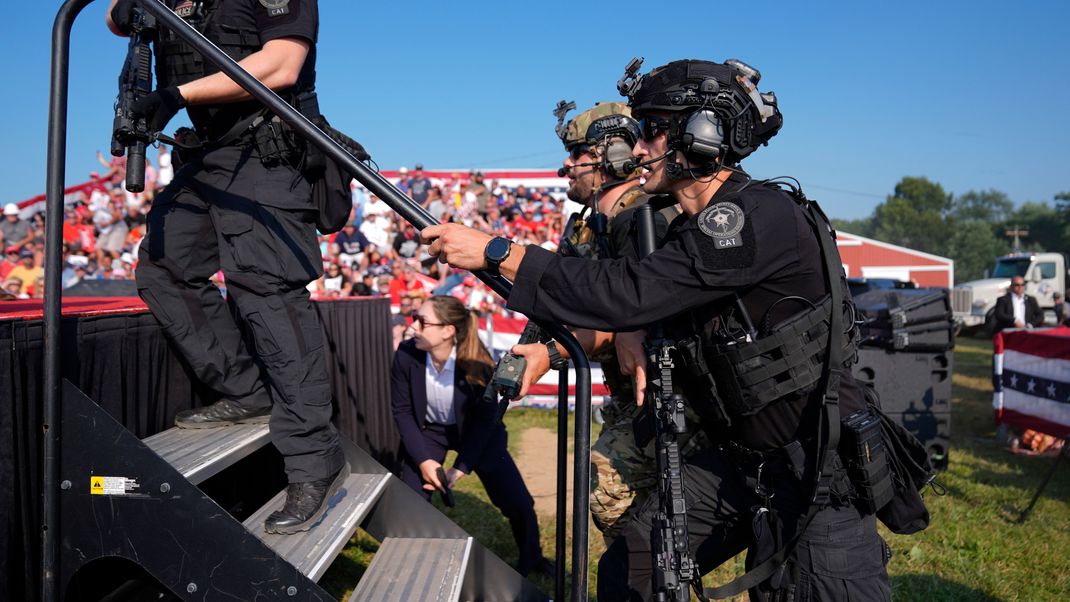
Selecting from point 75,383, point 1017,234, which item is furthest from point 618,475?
point 1017,234

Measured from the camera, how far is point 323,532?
2.99 m

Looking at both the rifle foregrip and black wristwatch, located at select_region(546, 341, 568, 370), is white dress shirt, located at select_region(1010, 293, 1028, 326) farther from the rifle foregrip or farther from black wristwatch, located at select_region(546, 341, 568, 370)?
the rifle foregrip

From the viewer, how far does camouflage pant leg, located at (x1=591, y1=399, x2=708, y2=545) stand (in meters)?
3.93

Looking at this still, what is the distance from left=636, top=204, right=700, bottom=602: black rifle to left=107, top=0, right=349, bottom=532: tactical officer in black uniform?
135cm

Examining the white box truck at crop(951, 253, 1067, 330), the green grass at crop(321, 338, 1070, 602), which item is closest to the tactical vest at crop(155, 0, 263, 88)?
the green grass at crop(321, 338, 1070, 602)

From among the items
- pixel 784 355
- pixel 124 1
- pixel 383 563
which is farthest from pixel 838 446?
pixel 124 1

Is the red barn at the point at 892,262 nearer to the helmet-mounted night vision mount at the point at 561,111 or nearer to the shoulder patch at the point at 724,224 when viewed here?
the helmet-mounted night vision mount at the point at 561,111

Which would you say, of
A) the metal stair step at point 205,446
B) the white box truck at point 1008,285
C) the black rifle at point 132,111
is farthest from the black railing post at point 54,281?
the white box truck at point 1008,285

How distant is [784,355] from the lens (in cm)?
256

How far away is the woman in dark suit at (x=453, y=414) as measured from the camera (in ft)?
17.5

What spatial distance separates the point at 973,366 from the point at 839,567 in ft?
53.3

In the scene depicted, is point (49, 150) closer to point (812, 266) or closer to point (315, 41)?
point (315, 41)

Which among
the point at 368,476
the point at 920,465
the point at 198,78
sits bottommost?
the point at 368,476

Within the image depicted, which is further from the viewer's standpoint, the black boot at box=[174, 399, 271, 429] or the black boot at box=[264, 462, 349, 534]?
the black boot at box=[174, 399, 271, 429]
